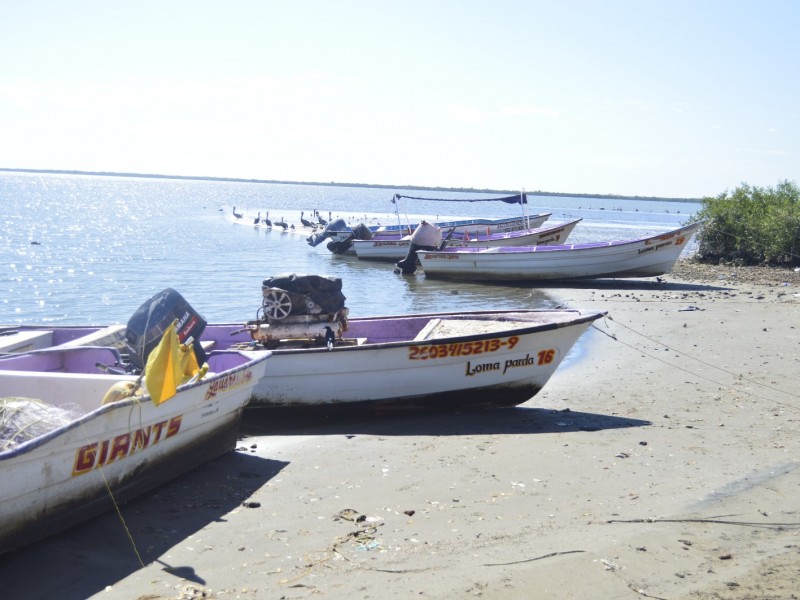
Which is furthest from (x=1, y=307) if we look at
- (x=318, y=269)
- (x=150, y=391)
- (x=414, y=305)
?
(x=150, y=391)

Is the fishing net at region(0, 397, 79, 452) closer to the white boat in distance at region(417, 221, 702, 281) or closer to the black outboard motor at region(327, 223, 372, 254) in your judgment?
the white boat in distance at region(417, 221, 702, 281)

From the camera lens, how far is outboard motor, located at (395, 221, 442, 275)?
29.0 m

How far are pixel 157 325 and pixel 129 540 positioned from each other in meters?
3.24

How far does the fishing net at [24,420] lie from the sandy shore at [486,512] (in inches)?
32.0

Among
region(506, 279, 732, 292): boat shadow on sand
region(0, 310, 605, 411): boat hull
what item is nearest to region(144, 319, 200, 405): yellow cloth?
region(0, 310, 605, 411): boat hull

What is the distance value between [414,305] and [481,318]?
36.2 ft

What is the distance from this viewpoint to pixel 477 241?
29922 millimetres

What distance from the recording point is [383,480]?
295 inches

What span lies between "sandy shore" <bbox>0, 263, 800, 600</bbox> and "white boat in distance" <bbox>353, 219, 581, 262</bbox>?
18.5 m

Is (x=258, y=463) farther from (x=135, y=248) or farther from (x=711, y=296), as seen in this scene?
(x=135, y=248)

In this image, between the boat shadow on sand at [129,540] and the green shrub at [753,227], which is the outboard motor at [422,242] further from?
the boat shadow on sand at [129,540]

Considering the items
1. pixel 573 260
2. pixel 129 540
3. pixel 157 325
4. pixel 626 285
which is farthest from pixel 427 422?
pixel 573 260

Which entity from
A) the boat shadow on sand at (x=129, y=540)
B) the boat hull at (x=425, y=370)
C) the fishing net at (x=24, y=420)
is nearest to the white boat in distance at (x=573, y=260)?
the boat hull at (x=425, y=370)

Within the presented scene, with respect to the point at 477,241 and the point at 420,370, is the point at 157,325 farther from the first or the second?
the point at 477,241
